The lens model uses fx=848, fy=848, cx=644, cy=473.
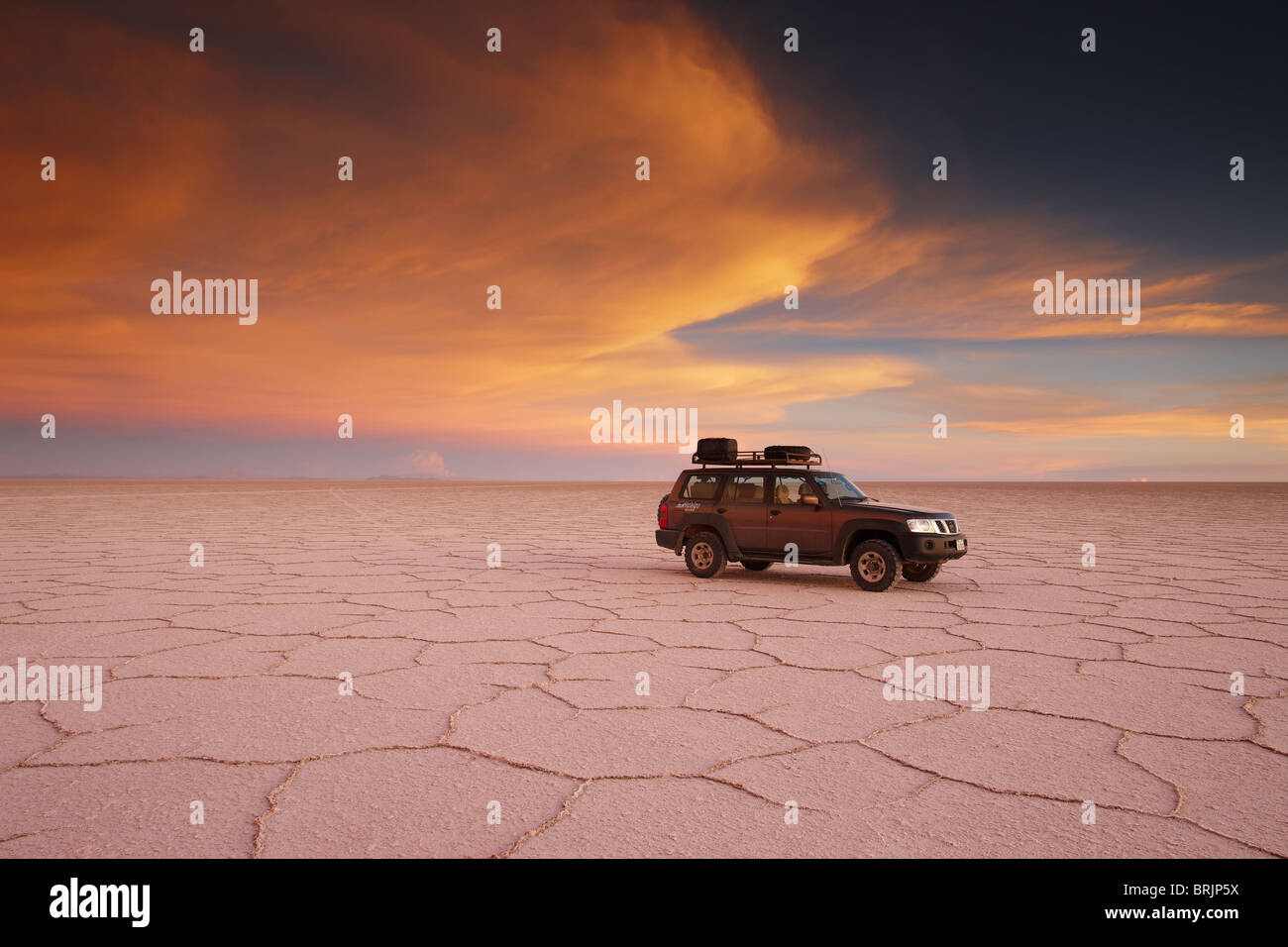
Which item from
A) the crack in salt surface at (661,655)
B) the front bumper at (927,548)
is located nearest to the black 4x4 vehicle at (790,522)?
the front bumper at (927,548)

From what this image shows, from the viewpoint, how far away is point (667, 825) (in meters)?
3.05

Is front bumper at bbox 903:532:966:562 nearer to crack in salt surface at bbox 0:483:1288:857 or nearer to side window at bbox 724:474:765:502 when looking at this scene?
crack in salt surface at bbox 0:483:1288:857

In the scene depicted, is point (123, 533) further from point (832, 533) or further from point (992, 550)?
point (992, 550)

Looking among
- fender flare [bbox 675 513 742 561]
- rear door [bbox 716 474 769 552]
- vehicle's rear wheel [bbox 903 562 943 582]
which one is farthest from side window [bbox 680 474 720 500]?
vehicle's rear wheel [bbox 903 562 943 582]

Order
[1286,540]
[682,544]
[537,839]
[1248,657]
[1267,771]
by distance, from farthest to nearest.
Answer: [1286,540] → [682,544] → [1248,657] → [1267,771] → [537,839]

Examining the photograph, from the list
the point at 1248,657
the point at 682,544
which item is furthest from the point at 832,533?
the point at 1248,657

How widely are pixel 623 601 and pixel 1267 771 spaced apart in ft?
17.3

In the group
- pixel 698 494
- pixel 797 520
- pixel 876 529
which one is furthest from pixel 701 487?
pixel 876 529

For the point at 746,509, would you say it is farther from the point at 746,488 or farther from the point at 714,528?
the point at 714,528

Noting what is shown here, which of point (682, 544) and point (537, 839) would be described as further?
point (682, 544)

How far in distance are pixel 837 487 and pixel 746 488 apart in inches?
39.8

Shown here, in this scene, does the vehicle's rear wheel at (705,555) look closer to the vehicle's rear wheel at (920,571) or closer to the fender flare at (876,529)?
the fender flare at (876,529)

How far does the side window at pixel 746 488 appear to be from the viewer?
9516mm

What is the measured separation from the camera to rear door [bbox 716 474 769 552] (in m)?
9.40
